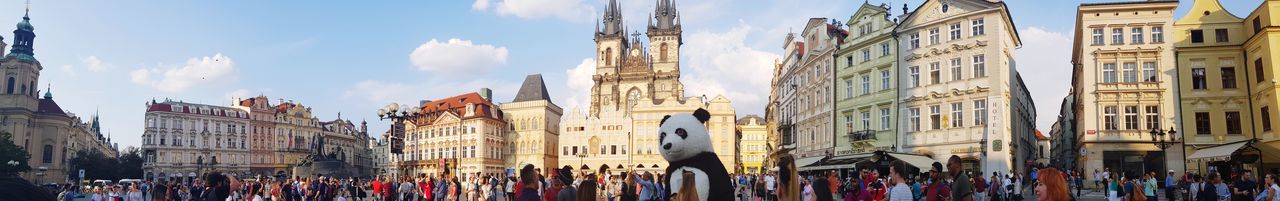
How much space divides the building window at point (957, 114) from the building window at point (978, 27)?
2.64m

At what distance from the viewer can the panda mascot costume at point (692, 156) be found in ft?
28.9

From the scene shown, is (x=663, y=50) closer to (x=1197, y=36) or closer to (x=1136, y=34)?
(x=1136, y=34)

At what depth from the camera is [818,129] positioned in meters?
43.1

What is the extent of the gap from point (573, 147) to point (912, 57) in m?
49.0

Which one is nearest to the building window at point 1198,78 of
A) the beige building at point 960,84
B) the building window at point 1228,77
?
the building window at point 1228,77

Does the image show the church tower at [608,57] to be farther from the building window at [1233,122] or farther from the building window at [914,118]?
the building window at [1233,122]

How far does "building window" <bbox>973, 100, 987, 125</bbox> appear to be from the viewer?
32.3 metres

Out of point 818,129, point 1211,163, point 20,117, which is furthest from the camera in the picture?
point 20,117

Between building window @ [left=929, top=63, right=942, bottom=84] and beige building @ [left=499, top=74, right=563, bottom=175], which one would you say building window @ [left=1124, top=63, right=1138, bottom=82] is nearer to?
building window @ [left=929, top=63, right=942, bottom=84]

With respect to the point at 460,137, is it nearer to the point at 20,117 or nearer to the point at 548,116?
the point at 548,116

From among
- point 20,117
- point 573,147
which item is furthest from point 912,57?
point 20,117

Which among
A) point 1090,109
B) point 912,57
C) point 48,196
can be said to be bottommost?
point 48,196

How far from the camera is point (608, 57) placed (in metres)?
98.9

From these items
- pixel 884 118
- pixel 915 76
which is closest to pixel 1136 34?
pixel 915 76
